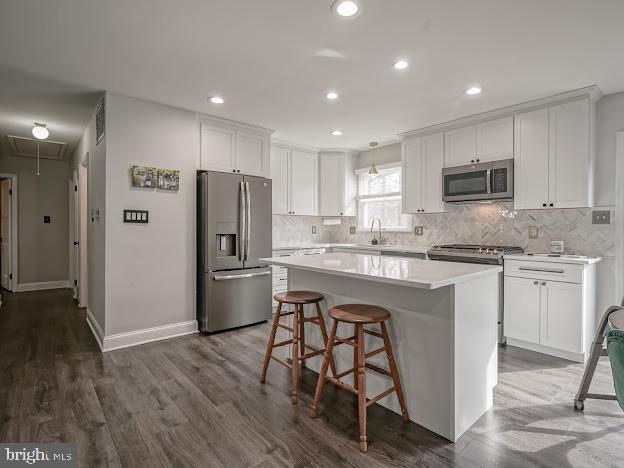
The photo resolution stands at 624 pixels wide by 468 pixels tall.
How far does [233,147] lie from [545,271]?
366cm

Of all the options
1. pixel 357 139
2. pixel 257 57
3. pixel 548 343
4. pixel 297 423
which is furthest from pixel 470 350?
pixel 357 139

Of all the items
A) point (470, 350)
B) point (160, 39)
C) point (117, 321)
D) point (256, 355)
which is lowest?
point (256, 355)

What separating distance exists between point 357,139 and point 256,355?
342cm

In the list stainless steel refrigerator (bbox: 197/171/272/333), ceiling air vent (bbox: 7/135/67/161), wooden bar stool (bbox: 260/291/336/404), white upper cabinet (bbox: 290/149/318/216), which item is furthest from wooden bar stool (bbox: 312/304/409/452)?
ceiling air vent (bbox: 7/135/67/161)

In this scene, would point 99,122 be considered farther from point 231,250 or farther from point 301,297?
point 301,297

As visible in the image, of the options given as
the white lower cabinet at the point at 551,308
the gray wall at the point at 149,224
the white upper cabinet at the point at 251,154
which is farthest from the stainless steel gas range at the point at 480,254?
the gray wall at the point at 149,224

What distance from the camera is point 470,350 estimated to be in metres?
1.97

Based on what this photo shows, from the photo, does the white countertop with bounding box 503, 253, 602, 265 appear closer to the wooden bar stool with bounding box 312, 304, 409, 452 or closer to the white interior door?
the wooden bar stool with bounding box 312, 304, 409, 452

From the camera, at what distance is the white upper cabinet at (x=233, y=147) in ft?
13.0

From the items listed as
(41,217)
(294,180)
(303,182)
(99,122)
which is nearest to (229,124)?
(99,122)

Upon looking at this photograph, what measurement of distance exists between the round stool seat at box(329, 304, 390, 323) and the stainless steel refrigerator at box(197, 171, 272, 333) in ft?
5.46

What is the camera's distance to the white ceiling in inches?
80.0

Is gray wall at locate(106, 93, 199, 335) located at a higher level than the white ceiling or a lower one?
lower

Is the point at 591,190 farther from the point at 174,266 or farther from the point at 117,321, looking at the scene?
the point at 117,321
